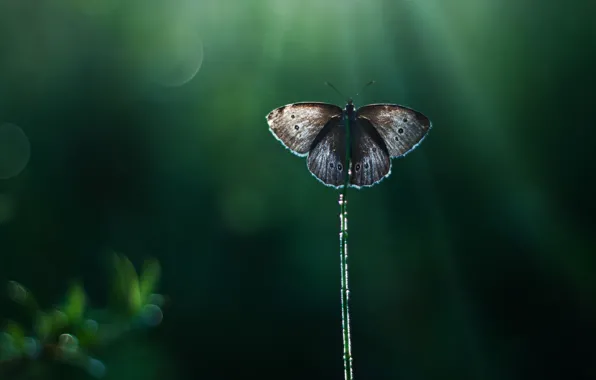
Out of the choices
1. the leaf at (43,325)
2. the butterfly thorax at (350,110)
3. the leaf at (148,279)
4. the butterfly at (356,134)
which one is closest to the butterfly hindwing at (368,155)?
the butterfly at (356,134)

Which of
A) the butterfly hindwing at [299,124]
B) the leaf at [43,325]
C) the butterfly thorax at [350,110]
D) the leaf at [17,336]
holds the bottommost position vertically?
the leaf at [17,336]

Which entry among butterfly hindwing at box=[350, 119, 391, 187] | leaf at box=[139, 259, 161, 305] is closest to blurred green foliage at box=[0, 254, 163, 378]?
leaf at box=[139, 259, 161, 305]

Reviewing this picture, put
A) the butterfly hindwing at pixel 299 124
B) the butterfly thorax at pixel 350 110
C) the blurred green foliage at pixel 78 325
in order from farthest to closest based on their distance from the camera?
the butterfly hindwing at pixel 299 124
the butterfly thorax at pixel 350 110
the blurred green foliage at pixel 78 325

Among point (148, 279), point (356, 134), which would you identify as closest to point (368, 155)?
point (356, 134)

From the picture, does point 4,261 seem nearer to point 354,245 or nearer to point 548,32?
point 354,245

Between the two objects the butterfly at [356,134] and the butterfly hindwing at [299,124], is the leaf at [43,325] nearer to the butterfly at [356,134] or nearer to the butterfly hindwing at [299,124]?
the butterfly at [356,134]

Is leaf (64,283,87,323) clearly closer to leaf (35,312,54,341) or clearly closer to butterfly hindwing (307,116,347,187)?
leaf (35,312,54,341)
